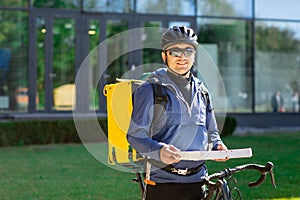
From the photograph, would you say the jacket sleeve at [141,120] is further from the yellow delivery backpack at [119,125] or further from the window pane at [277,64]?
the window pane at [277,64]

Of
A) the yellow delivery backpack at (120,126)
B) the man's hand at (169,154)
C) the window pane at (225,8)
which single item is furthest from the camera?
the window pane at (225,8)

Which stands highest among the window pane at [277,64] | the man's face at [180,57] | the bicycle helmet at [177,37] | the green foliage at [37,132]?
the bicycle helmet at [177,37]

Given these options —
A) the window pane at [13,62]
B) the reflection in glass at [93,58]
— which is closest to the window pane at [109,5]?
the reflection in glass at [93,58]

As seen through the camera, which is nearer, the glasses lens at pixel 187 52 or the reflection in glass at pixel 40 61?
the glasses lens at pixel 187 52

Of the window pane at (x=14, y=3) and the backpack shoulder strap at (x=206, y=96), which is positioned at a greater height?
the window pane at (x=14, y=3)

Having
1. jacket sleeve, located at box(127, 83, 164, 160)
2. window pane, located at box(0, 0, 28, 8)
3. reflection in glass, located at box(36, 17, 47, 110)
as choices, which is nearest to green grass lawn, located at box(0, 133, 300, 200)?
jacket sleeve, located at box(127, 83, 164, 160)

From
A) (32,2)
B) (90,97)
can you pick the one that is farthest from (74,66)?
(32,2)

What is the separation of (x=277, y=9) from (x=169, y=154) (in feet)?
60.1

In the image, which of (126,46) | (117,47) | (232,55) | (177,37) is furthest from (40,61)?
(177,37)

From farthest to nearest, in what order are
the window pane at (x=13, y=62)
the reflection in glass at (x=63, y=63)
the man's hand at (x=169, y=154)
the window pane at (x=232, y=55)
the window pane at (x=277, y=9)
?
the window pane at (x=277, y=9) → the window pane at (x=232, y=55) → the reflection in glass at (x=63, y=63) → the window pane at (x=13, y=62) → the man's hand at (x=169, y=154)

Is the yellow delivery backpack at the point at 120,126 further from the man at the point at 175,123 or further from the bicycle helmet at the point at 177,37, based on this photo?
the bicycle helmet at the point at 177,37

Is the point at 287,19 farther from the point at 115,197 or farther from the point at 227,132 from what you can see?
the point at 115,197

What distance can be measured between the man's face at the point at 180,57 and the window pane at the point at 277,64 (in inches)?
693

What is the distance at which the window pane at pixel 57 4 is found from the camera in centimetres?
1847
